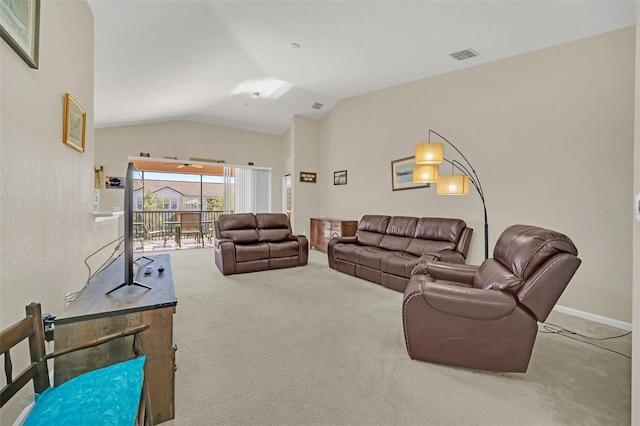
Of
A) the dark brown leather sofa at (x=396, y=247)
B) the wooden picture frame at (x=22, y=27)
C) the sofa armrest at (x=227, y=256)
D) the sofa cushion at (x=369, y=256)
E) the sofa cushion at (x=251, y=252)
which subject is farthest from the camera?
the sofa cushion at (x=251, y=252)

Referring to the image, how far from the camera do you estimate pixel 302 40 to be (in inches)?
146

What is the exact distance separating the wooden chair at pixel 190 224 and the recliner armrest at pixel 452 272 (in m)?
6.72

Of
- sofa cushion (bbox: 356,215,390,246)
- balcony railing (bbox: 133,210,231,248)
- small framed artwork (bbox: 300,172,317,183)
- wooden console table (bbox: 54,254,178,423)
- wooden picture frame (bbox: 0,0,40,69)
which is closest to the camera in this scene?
wooden picture frame (bbox: 0,0,40,69)

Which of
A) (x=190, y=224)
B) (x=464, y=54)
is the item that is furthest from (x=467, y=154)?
(x=190, y=224)

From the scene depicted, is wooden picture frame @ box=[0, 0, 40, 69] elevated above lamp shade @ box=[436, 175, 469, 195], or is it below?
above

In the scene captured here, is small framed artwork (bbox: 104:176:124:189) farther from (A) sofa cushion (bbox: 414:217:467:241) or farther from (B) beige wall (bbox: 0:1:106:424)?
(A) sofa cushion (bbox: 414:217:467:241)

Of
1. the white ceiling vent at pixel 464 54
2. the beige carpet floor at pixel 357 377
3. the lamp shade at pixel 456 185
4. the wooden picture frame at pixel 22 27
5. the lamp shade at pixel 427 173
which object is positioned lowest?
the beige carpet floor at pixel 357 377

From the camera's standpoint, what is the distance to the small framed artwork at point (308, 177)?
708cm

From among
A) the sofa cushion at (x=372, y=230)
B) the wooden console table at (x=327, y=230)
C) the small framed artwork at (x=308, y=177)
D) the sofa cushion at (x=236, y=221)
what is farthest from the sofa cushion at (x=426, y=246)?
the small framed artwork at (x=308, y=177)

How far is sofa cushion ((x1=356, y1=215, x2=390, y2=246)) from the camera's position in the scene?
466cm

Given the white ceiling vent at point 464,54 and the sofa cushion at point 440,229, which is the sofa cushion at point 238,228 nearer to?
the sofa cushion at point 440,229

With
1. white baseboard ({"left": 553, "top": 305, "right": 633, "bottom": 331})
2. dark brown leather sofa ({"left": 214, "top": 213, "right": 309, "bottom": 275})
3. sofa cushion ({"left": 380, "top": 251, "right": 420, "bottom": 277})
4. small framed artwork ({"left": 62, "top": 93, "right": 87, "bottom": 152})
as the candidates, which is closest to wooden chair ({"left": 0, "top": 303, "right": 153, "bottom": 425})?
small framed artwork ({"left": 62, "top": 93, "right": 87, "bottom": 152})

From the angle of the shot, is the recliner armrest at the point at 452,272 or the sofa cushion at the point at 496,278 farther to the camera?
the recliner armrest at the point at 452,272

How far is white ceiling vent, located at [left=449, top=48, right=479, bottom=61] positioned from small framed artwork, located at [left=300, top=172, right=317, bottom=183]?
427cm
